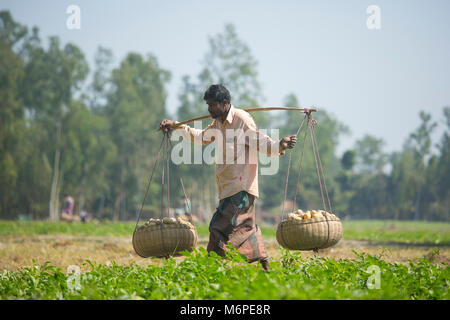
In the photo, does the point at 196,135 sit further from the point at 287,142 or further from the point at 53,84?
the point at 53,84

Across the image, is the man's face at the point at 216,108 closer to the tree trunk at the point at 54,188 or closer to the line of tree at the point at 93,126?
the line of tree at the point at 93,126

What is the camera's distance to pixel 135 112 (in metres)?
38.9

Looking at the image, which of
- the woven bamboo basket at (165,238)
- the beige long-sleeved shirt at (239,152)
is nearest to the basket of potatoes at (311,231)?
the beige long-sleeved shirt at (239,152)

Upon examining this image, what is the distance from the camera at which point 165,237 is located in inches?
187

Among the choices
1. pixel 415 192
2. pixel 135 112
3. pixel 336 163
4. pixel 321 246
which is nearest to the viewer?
pixel 321 246

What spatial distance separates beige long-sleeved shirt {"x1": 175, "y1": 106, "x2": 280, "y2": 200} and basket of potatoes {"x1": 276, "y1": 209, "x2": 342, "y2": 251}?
18.0 inches

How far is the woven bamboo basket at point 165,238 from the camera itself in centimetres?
476

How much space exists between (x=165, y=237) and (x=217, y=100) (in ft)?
4.54

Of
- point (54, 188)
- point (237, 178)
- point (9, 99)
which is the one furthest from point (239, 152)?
point (54, 188)

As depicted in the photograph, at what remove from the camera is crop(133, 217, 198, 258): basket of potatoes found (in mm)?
4762

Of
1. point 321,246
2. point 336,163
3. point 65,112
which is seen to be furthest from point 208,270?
point 336,163

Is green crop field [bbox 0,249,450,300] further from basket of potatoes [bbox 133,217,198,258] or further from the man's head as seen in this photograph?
the man's head
